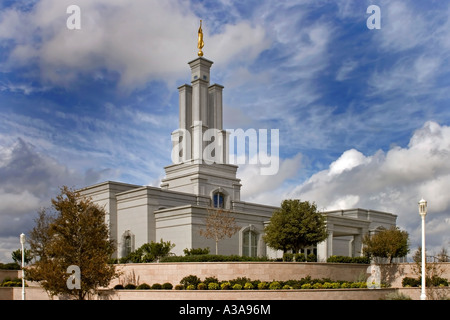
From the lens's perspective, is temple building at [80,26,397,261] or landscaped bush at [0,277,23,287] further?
temple building at [80,26,397,261]

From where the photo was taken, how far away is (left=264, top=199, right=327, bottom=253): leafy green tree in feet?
132

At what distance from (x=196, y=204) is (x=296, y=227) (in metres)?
14.1

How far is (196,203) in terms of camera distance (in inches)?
2015

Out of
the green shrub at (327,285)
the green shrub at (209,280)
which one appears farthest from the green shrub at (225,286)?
the green shrub at (327,285)

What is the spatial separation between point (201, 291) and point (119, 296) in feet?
18.4

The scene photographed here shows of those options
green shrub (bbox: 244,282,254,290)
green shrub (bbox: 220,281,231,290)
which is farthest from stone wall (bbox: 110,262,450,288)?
green shrub (bbox: 244,282,254,290)

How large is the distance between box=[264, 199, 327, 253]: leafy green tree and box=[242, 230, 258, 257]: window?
332 inches

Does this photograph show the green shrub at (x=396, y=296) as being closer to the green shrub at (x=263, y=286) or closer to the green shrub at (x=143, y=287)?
the green shrub at (x=263, y=286)

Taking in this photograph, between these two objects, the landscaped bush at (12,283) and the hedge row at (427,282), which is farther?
the landscaped bush at (12,283)

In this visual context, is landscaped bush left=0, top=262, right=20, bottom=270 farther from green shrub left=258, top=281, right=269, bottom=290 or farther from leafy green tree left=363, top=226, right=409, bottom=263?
leafy green tree left=363, top=226, right=409, bottom=263

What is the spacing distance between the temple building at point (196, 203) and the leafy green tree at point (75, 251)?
15747mm

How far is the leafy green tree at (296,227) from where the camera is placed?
4019 cm

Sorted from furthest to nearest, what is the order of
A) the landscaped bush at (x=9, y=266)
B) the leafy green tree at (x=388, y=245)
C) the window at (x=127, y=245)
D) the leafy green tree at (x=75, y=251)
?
the window at (x=127, y=245)
the landscaped bush at (x=9, y=266)
the leafy green tree at (x=388, y=245)
the leafy green tree at (x=75, y=251)

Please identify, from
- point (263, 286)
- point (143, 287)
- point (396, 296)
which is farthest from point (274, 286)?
point (143, 287)
